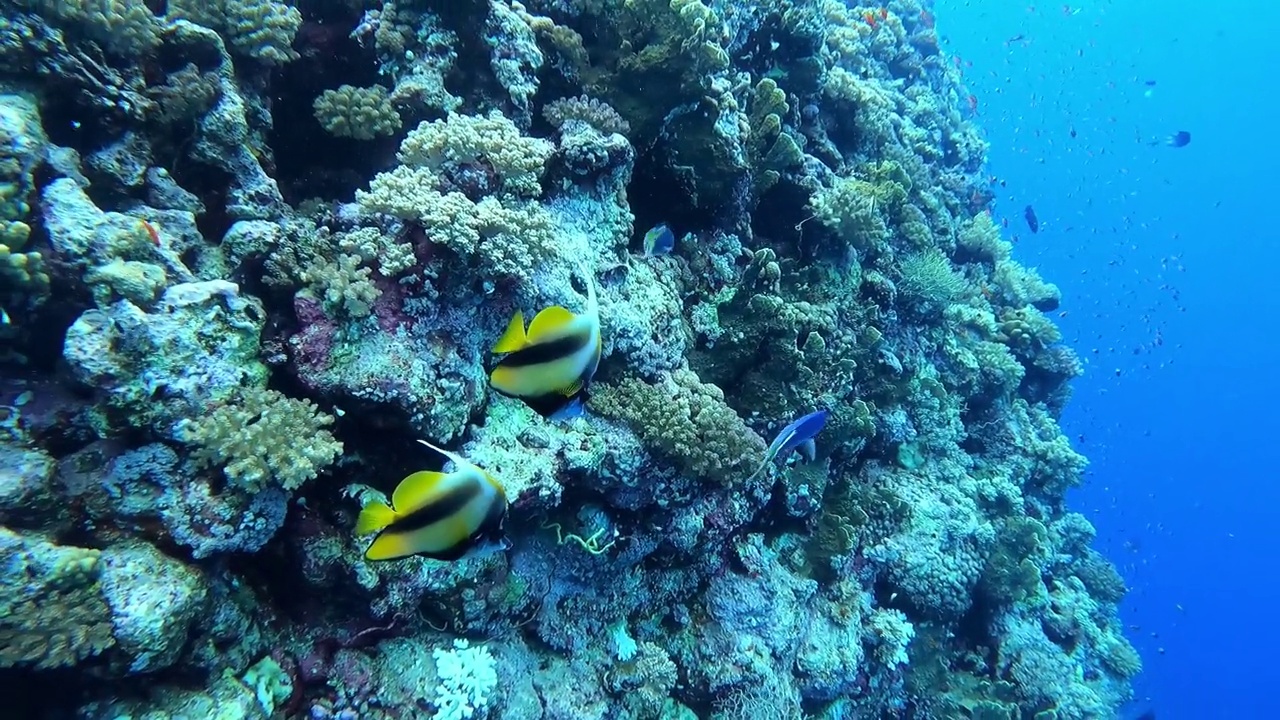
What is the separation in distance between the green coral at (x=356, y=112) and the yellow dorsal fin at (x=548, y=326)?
132 inches

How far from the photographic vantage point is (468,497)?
6.23 ft

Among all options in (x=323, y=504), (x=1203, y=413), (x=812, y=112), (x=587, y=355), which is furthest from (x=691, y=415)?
(x=1203, y=413)

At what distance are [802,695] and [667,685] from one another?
1.94 meters

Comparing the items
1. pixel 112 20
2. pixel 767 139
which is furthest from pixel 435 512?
pixel 767 139

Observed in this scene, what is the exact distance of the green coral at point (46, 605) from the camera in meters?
2.27

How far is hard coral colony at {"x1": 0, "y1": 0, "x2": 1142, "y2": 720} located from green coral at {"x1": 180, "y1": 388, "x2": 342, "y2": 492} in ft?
0.05

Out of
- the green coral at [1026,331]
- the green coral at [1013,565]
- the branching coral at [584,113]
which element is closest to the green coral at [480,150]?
the branching coral at [584,113]

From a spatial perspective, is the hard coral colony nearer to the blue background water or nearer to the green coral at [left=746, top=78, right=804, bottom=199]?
the green coral at [left=746, top=78, right=804, bottom=199]

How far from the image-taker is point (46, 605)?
233 centimetres

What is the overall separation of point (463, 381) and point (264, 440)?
1.06 meters

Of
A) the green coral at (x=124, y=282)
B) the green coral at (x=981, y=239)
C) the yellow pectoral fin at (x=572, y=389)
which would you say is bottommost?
the green coral at (x=124, y=282)

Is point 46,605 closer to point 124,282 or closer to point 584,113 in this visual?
point 124,282

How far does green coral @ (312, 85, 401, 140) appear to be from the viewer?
439cm

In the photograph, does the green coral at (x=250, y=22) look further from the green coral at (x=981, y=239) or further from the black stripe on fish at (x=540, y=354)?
the green coral at (x=981, y=239)
